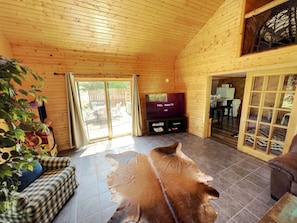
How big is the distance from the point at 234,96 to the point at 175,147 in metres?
4.95

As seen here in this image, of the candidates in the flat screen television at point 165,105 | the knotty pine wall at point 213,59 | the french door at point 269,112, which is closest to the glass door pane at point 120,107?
the flat screen television at point 165,105

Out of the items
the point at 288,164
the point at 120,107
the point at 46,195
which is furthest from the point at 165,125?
the point at 46,195

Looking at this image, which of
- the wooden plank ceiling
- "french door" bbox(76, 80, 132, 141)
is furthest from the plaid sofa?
the wooden plank ceiling

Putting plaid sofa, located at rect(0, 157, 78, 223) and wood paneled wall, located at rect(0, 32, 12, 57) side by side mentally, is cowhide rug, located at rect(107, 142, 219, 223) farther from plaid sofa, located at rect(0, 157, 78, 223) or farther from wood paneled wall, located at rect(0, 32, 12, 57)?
wood paneled wall, located at rect(0, 32, 12, 57)

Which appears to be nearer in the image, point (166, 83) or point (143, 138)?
point (143, 138)

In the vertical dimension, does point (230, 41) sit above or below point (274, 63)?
above

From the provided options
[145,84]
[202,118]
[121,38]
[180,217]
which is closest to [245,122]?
[202,118]

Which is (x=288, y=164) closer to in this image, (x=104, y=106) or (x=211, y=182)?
(x=211, y=182)

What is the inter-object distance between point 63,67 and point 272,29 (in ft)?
15.1

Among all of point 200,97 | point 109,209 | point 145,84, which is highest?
point 145,84

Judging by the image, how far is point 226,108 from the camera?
229 inches

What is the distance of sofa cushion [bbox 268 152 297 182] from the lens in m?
1.54

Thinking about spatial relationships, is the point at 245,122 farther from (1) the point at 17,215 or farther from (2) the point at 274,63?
(1) the point at 17,215

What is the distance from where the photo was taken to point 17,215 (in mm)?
1319
